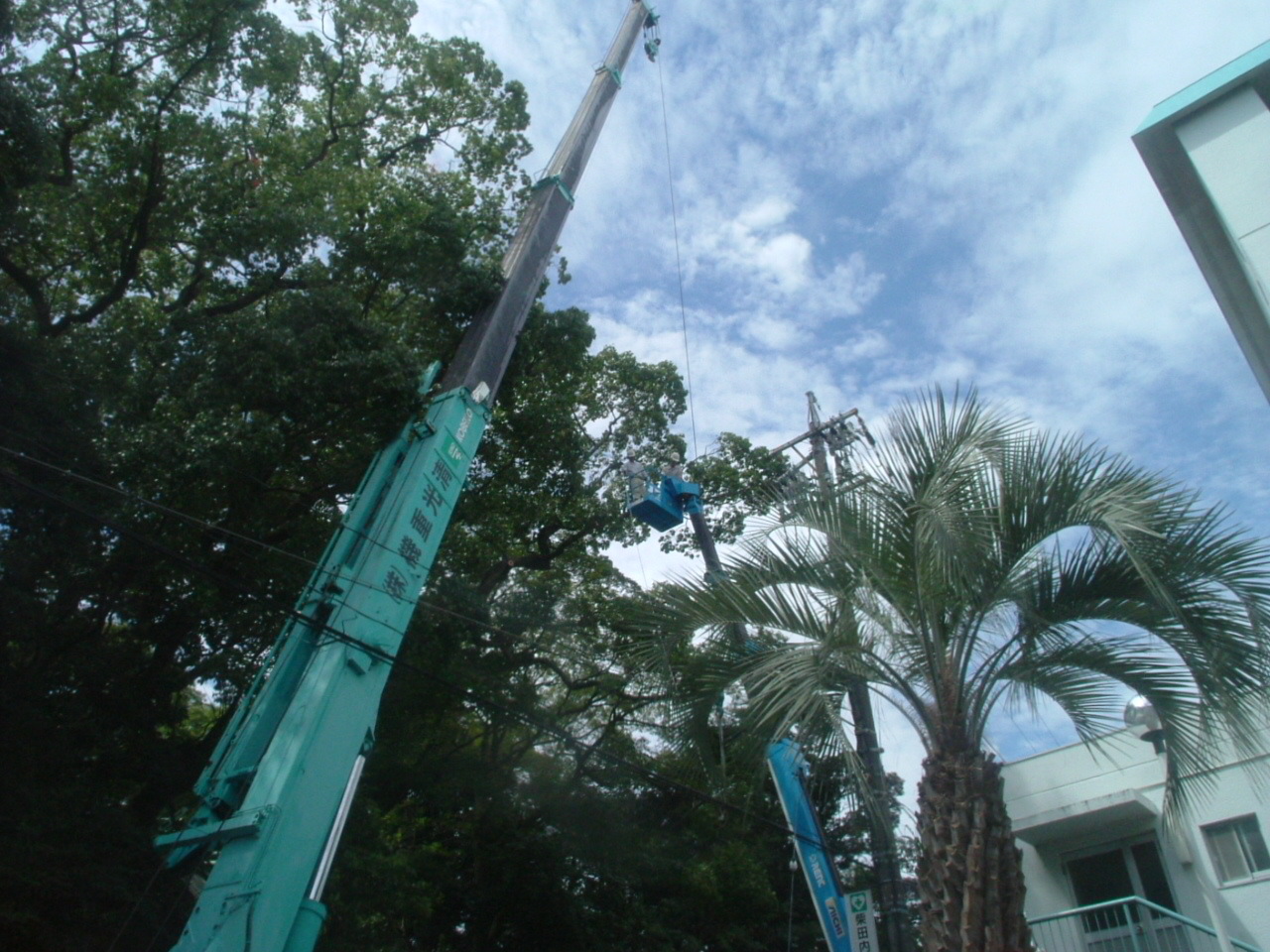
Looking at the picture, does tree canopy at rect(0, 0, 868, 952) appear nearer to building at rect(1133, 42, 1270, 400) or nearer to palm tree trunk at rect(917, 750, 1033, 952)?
palm tree trunk at rect(917, 750, 1033, 952)

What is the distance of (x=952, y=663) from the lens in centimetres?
641

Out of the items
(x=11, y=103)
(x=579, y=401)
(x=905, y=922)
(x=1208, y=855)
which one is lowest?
(x=905, y=922)

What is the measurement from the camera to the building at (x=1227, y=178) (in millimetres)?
7141

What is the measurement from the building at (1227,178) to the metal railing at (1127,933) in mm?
5166

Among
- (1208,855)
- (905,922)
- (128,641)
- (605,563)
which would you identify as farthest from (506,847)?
(1208,855)

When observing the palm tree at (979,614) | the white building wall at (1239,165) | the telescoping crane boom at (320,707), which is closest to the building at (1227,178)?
the white building wall at (1239,165)

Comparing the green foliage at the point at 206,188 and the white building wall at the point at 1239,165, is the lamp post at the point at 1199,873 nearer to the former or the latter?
the white building wall at the point at 1239,165

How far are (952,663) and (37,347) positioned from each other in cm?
1083

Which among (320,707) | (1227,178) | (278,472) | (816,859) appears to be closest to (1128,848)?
(816,859)

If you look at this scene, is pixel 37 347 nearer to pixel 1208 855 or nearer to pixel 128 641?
pixel 128 641

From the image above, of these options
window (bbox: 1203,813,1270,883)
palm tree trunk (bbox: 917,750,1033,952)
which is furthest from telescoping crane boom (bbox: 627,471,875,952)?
window (bbox: 1203,813,1270,883)

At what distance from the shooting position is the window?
11.3m

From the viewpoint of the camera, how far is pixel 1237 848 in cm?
1155

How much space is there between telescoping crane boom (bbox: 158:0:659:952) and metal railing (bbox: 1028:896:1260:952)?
711 cm
